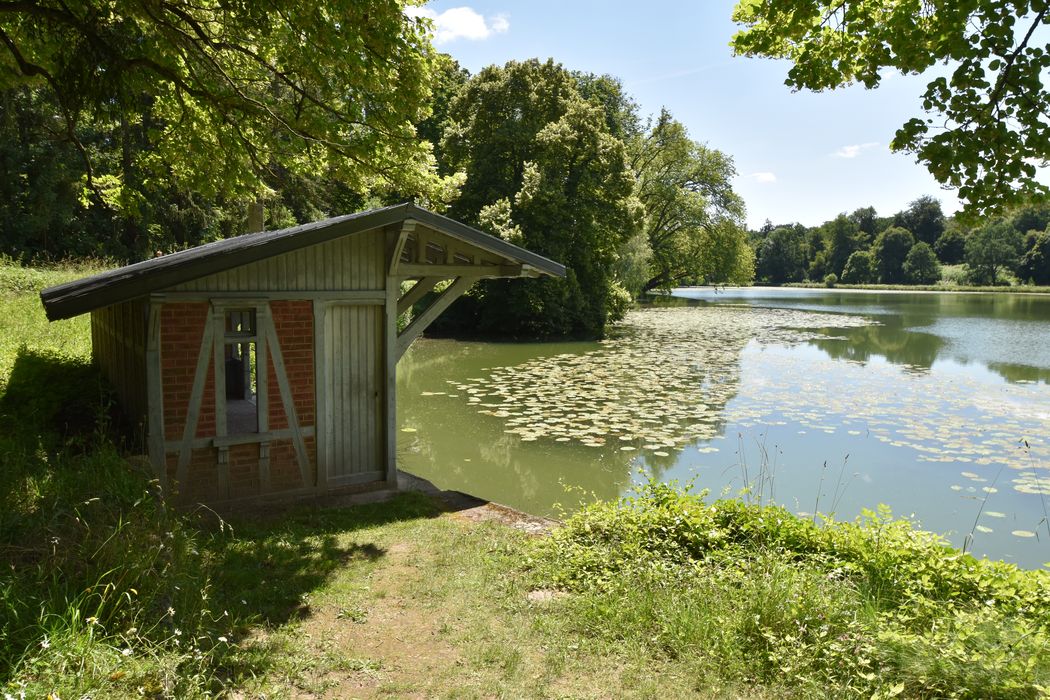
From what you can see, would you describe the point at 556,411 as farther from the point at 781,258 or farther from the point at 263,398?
the point at 781,258

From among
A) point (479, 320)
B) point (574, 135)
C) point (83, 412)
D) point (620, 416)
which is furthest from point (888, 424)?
point (479, 320)

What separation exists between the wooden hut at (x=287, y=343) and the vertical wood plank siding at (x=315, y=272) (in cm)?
1

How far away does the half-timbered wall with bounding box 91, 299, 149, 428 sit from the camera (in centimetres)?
695

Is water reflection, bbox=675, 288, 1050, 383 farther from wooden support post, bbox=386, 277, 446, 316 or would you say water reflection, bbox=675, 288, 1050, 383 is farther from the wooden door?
the wooden door

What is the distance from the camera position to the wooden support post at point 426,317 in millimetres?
7762

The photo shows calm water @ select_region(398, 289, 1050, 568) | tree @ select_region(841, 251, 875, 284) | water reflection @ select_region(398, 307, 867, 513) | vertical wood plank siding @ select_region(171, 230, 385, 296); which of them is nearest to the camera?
vertical wood plank siding @ select_region(171, 230, 385, 296)

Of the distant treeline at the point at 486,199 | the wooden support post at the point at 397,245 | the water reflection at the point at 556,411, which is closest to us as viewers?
the wooden support post at the point at 397,245

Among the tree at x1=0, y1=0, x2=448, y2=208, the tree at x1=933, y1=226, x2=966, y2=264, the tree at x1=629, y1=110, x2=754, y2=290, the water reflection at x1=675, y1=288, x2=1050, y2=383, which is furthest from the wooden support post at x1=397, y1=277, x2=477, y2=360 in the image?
the tree at x1=933, y1=226, x2=966, y2=264

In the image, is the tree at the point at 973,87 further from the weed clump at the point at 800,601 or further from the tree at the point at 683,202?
the tree at the point at 683,202

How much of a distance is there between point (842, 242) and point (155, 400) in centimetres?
11244

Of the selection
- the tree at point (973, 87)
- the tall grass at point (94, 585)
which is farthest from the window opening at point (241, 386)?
the tree at point (973, 87)

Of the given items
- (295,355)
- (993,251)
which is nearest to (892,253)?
(993,251)

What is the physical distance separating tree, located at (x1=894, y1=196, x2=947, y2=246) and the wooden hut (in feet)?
353

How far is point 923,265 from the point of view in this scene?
88.0m
